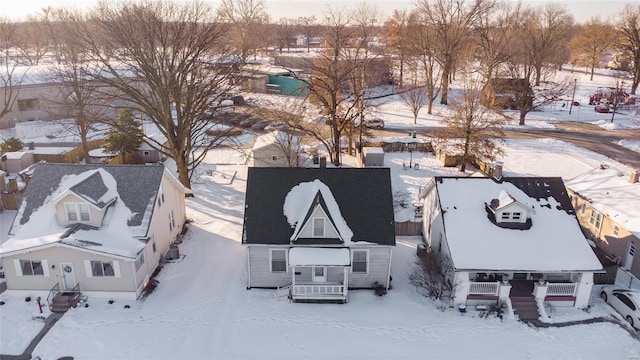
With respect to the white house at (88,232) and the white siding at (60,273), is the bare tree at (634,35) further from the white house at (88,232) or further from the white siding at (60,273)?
the white siding at (60,273)

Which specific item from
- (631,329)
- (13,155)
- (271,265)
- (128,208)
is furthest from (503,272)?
(13,155)

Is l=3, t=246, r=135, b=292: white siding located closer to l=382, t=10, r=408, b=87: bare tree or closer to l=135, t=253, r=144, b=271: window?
l=135, t=253, r=144, b=271: window

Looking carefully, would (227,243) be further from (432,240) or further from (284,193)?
(432,240)

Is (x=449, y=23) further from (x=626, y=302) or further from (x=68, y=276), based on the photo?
(x=68, y=276)

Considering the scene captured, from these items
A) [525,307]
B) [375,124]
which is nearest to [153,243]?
[525,307]

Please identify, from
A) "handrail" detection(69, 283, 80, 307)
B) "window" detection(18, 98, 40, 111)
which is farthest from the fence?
"window" detection(18, 98, 40, 111)

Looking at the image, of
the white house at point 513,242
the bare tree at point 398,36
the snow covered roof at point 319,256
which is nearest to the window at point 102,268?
the snow covered roof at point 319,256
